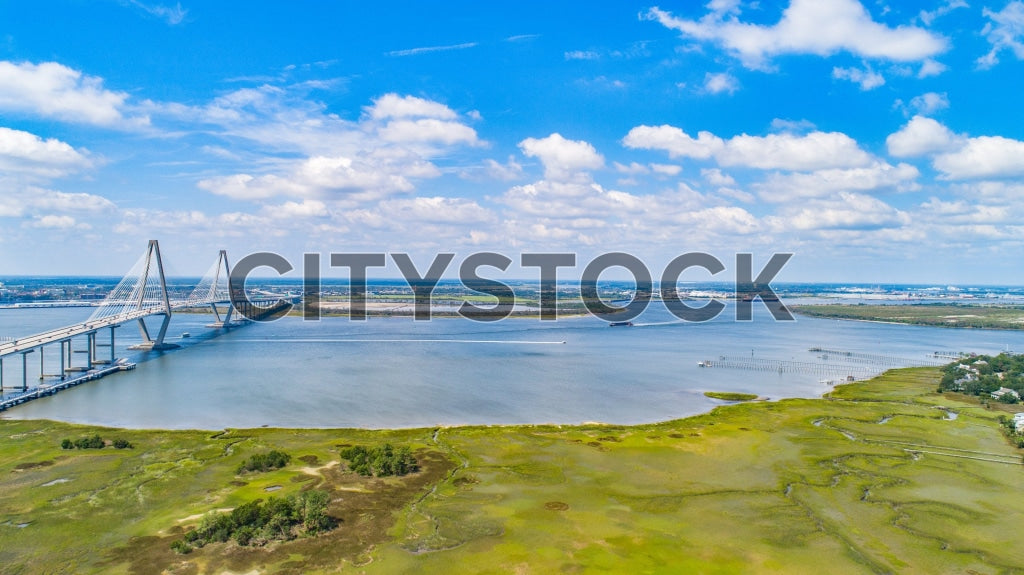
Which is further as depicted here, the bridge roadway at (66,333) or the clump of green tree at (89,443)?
the bridge roadway at (66,333)

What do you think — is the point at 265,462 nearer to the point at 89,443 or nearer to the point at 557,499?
the point at 89,443

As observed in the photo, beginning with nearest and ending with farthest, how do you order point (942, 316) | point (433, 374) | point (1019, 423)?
point (1019, 423), point (433, 374), point (942, 316)

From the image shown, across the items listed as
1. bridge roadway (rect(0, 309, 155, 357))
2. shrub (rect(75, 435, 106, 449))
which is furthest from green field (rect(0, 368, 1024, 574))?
bridge roadway (rect(0, 309, 155, 357))

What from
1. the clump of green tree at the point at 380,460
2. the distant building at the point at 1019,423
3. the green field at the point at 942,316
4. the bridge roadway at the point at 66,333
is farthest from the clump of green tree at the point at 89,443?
the green field at the point at 942,316

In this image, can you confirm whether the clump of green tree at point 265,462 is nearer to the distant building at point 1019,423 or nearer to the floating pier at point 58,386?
the floating pier at point 58,386

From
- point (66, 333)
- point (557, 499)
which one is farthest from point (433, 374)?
point (557, 499)
